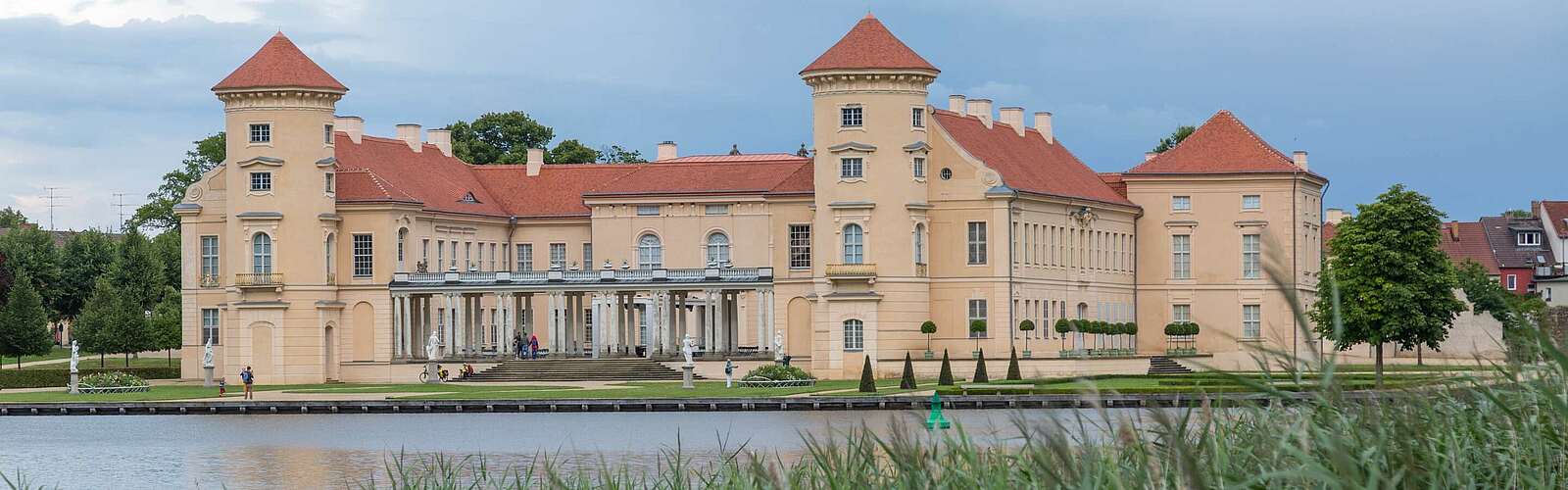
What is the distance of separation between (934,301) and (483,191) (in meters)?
19.9

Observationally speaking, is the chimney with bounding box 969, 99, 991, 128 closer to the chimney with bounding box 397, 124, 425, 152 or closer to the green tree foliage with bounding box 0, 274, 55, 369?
the chimney with bounding box 397, 124, 425, 152

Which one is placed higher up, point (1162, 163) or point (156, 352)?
point (1162, 163)

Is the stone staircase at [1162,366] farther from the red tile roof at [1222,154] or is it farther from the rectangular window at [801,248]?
the rectangular window at [801,248]

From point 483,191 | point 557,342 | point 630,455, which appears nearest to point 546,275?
point 557,342

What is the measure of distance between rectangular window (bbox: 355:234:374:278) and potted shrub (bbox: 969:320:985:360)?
1940 centimetres

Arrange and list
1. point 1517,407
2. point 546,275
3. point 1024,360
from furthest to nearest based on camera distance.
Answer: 1. point 546,275
2. point 1024,360
3. point 1517,407

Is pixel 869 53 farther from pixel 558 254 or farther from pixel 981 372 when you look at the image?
pixel 558 254

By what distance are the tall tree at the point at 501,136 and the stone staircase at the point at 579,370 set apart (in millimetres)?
27140

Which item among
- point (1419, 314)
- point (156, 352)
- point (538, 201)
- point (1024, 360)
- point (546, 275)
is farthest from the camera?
point (156, 352)

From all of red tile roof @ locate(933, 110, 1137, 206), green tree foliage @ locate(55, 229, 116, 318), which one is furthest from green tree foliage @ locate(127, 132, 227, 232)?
red tile roof @ locate(933, 110, 1137, 206)

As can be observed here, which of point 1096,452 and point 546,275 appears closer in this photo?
point 1096,452

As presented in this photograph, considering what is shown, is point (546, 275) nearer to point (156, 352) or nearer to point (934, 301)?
point (934, 301)

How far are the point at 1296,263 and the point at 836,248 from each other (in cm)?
1770

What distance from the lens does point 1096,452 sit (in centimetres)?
1162
